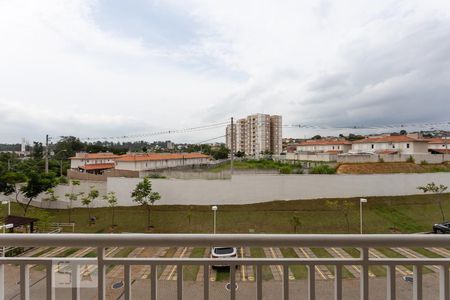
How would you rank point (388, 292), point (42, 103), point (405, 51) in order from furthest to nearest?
point (42, 103) < point (405, 51) < point (388, 292)

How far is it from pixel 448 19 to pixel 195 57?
3.17 meters

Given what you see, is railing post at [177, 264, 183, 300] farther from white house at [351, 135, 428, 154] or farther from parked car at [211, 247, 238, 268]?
white house at [351, 135, 428, 154]

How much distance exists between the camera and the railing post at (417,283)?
82cm

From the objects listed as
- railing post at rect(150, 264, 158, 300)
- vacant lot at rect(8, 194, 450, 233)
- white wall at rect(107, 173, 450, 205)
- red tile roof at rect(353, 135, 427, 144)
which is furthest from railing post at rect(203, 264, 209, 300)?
red tile roof at rect(353, 135, 427, 144)

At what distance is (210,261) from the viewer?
2.77ft

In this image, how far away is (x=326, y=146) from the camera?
1666cm

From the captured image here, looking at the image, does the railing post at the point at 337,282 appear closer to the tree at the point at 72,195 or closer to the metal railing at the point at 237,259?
the metal railing at the point at 237,259

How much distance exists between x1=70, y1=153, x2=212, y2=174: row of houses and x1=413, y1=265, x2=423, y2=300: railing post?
22.3 ft

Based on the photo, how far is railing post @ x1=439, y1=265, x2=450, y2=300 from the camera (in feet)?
2.66

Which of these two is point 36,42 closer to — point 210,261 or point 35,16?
point 35,16

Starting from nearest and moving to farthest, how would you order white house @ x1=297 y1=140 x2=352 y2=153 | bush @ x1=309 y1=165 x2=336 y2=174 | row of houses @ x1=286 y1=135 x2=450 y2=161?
1. bush @ x1=309 y1=165 x2=336 y2=174
2. row of houses @ x1=286 y1=135 x2=450 y2=161
3. white house @ x1=297 y1=140 x2=352 y2=153

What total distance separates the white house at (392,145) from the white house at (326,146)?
0.62 meters

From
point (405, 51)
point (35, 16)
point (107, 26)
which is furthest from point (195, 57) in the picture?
point (405, 51)

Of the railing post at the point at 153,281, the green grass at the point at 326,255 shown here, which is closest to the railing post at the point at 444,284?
the green grass at the point at 326,255
